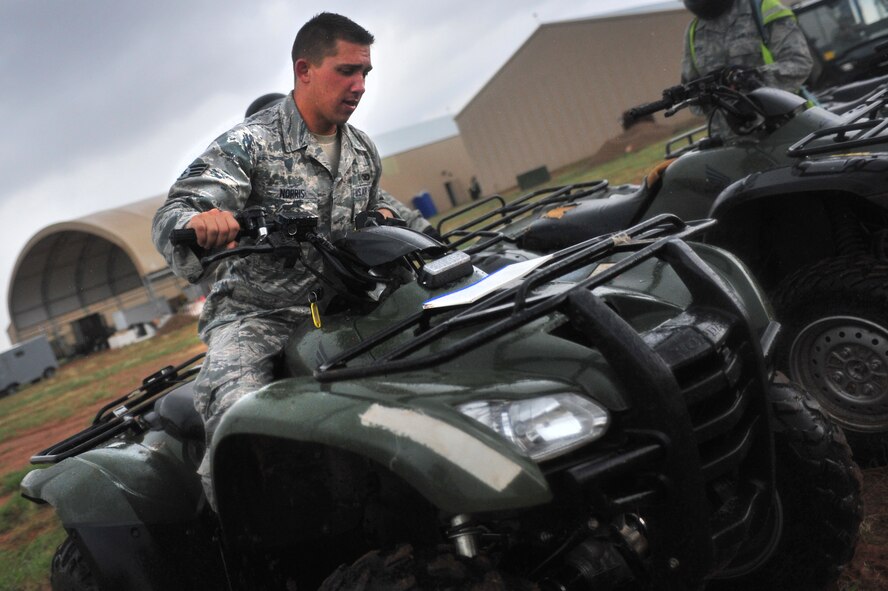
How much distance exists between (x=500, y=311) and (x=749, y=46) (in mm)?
4250

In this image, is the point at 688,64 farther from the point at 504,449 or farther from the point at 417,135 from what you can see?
the point at 417,135

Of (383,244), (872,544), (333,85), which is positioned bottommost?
(872,544)

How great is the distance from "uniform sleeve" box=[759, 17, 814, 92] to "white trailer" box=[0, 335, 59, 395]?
25.9 meters

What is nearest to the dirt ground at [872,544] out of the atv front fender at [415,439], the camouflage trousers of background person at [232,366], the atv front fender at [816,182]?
the atv front fender at [816,182]

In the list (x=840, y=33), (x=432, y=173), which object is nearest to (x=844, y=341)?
(x=840, y=33)

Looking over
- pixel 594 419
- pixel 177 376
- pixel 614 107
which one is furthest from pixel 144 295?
pixel 594 419

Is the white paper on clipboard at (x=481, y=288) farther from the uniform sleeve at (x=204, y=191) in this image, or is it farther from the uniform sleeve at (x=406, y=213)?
the uniform sleeve at (x=406, y=213)

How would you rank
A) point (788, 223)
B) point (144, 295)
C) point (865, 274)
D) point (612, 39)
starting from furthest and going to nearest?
point (144, 295) < point (612, 39) < point (788, 223) < point (865, 274)

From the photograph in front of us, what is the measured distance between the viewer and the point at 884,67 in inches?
234

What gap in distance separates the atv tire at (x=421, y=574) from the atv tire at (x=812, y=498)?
3.51 feet

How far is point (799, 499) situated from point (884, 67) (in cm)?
447

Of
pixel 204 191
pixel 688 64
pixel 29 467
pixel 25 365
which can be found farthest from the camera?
pixel 25 365

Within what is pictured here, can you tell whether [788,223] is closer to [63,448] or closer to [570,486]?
[570,486]

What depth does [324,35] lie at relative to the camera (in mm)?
3383
